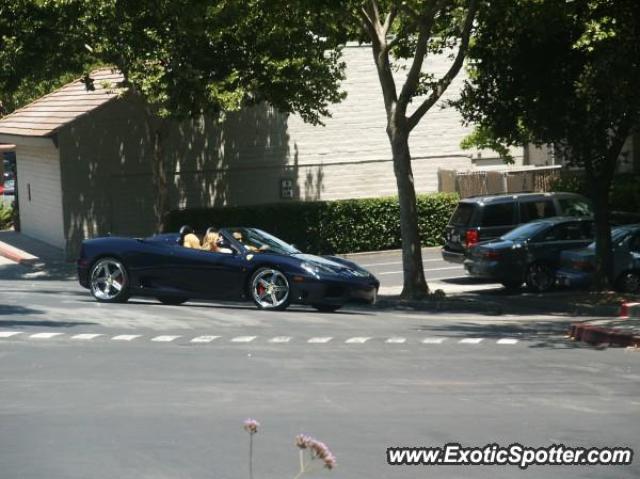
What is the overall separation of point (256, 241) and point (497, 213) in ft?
28.9

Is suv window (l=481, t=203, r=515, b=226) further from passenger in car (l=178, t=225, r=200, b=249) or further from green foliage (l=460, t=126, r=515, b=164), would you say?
passenger in car (l=178, t=225, r=200, b=249)

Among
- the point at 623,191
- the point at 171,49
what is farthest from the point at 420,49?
the point at 623,191

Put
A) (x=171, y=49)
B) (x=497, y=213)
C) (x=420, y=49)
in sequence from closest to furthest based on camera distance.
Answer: (x=420, y=49), (x=171, y=49), (x=497, y=213)

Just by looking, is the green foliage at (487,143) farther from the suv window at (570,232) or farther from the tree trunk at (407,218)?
the tree trunk at (407,218)

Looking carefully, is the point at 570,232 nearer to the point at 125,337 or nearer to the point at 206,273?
the point at 206,273

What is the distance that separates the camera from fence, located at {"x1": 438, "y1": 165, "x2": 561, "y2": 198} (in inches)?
1401

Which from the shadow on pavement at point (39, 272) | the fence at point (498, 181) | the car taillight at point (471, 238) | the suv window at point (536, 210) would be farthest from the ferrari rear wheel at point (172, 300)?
the fence at point (498, 181)

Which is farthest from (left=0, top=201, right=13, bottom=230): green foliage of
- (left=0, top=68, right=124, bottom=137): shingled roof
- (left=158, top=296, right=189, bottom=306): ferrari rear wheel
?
(left=158, top=296, right=189, bottom=306): ferrari rear wheel

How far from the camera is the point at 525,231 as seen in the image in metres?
25.2

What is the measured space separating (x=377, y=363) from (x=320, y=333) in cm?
304

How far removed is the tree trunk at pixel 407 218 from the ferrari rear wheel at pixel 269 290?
4.34 meters

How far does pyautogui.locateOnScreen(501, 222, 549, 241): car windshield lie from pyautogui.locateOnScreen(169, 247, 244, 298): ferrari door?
24.7 ft

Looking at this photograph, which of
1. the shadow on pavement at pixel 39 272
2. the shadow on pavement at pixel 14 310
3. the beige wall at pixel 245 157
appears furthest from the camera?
the beige wall at pixel 245 157

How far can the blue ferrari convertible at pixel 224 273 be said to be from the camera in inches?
771
